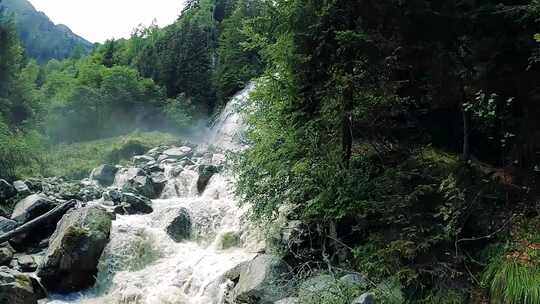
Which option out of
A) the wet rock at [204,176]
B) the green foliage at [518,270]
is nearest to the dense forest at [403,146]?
the green foliage at [518,270]

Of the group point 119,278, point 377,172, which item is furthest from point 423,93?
point 119,278

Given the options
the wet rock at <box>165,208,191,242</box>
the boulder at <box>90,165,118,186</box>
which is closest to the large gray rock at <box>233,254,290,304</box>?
the wet rock at <box>165,208,191,242</box>

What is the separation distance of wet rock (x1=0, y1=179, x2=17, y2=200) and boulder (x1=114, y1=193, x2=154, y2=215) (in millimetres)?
3920

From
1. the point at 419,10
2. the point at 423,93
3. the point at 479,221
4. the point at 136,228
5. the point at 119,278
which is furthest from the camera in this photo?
the point at 136,228

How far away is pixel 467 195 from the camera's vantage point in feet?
25.0

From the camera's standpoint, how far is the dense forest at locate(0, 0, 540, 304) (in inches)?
272

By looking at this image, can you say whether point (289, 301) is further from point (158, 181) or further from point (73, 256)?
point (158, 181)

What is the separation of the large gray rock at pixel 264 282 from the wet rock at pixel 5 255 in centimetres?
703

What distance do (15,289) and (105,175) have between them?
52.0 feet

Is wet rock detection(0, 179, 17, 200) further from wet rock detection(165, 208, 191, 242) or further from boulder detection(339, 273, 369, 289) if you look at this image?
boulder detection(339, 273, 369, 289)

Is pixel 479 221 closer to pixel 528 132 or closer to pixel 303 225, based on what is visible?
pixel 528 132

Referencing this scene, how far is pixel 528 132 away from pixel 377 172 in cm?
275

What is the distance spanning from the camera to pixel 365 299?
21.9 feet

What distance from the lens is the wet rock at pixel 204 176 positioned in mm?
19688
